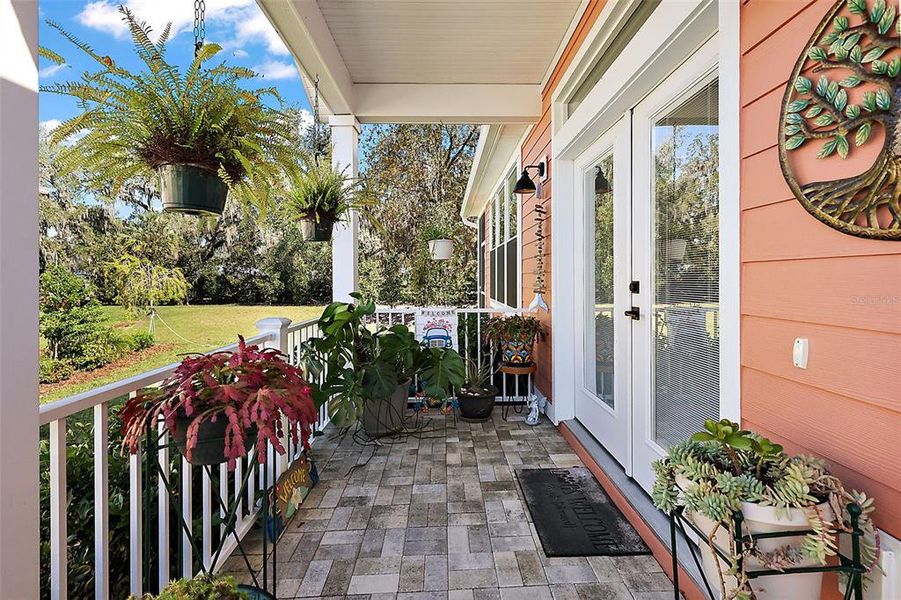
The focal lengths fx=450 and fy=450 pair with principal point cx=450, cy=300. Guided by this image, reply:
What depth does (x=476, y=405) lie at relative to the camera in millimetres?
3830

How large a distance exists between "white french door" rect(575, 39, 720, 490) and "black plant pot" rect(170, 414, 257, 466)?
5.76ft

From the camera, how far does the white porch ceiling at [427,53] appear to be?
9.27 feet

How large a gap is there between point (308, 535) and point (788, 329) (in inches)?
84.0

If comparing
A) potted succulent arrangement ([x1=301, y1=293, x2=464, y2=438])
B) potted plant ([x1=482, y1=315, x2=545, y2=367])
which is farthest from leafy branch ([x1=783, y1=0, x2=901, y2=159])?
potted plant ([x1=482, y1=315, x2=545, y2=367])

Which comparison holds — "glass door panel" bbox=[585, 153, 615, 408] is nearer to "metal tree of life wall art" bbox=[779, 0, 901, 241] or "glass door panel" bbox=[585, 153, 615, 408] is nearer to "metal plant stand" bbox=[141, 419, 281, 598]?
"metal tree of life wall art" bbox=[779, 0, 901, 241]

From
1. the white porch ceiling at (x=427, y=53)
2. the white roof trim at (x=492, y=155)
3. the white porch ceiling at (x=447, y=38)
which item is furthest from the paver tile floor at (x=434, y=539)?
the white roof trim at (x=492, y=155)

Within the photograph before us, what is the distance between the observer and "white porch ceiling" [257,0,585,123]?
2824mm

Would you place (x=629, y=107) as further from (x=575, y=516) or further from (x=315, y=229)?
(x=575, y=516)

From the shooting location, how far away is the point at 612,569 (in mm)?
1873

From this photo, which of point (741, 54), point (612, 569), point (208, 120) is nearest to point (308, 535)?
point (612, 569)

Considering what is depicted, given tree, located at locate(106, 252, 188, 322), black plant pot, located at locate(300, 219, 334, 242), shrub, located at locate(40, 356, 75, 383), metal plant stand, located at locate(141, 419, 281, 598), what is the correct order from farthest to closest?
tree, located at locate(106, 252, 188, 322) → shrub, located at locate(40, 356, 75, 383) → black plant pot, located at locate(300, 219, 334, 242) → metal plant stand, located at locate(141, 419, 281, 598)

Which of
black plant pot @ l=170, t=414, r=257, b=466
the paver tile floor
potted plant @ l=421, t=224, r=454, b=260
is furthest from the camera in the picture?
potted plant @ l=421, t=224, r=454, b=260

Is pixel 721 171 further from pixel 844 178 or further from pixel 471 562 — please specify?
pixel 471 562

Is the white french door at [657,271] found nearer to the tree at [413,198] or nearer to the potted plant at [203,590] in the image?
the potted plant at [203,590]
